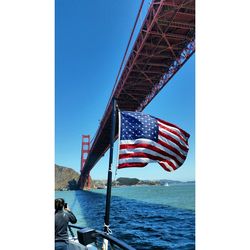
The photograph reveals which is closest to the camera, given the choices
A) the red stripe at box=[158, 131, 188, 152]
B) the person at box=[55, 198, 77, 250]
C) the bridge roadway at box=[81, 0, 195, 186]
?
the person at box=[55, 198, 77, 250]

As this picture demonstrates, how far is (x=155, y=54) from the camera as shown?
926cm

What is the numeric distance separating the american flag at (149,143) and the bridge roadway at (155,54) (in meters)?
5.17

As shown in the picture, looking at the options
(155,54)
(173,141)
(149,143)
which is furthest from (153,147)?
(155,54)

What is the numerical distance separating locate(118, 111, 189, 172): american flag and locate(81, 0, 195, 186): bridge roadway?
5173mm

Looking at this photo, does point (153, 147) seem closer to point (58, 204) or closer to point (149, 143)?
point (149, 143)

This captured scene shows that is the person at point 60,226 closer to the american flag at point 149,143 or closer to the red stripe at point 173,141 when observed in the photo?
the american flag at point 149,143

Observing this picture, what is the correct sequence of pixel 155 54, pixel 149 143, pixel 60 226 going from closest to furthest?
pixel 60 226, pixel 149 143, pixel 155 54

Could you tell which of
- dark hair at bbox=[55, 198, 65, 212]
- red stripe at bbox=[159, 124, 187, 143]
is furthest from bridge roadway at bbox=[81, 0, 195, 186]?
dark hair at bbox=[55, 198, 65, 212]

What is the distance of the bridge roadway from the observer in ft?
25.4

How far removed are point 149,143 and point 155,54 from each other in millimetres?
7470

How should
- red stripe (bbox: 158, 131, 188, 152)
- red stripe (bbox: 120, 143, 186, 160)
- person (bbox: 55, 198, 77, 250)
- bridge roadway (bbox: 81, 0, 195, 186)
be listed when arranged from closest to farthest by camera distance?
person (bbox: 55, 198, 77, 250) → red stripe (bbox: 120, 143, 186, 160) → red stripe (bbox: 158, 131, 188, 152) → bridge roadway (bbox: 81, 0, 195, 186)

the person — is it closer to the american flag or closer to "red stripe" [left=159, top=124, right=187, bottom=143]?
the american flag
